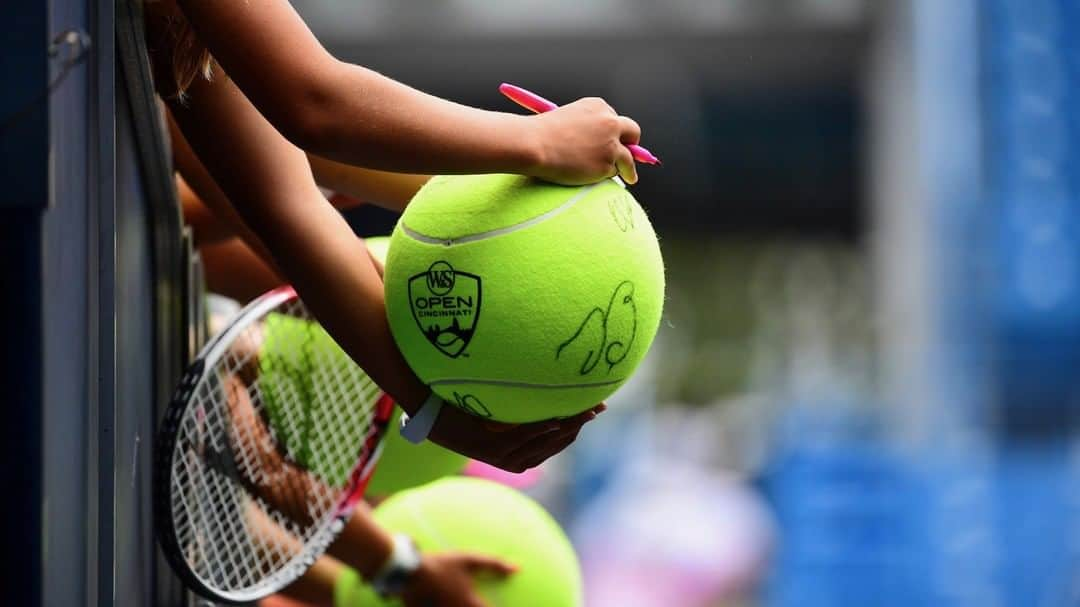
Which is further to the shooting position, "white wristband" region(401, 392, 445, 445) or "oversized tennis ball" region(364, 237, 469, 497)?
"oversized tennis ball" region(364, 237, 469, 497)

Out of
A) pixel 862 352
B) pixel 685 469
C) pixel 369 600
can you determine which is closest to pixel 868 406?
pixel 685 469

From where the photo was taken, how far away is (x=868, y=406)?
1817cm

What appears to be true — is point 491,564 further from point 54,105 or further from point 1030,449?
point 1030,449

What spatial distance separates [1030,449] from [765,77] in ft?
27.8

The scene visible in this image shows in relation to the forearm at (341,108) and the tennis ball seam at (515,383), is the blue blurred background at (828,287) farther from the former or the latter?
the forearm at (341,108)

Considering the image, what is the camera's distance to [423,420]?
79.8 inches

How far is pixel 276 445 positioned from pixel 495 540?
581 millimetres

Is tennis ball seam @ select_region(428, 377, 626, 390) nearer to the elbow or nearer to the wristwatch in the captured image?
the elbow

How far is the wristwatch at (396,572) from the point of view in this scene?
2.92 metres

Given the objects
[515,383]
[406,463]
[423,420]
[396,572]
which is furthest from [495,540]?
[515,383]

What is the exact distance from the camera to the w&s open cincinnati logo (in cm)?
191

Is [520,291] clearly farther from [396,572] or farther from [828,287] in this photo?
[828,287]

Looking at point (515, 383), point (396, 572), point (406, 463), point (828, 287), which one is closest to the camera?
point (515, 383)

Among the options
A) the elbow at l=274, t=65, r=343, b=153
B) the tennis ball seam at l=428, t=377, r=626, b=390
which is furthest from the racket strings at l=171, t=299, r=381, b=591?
the elbow at l=274, t=65, r=343, b=153
